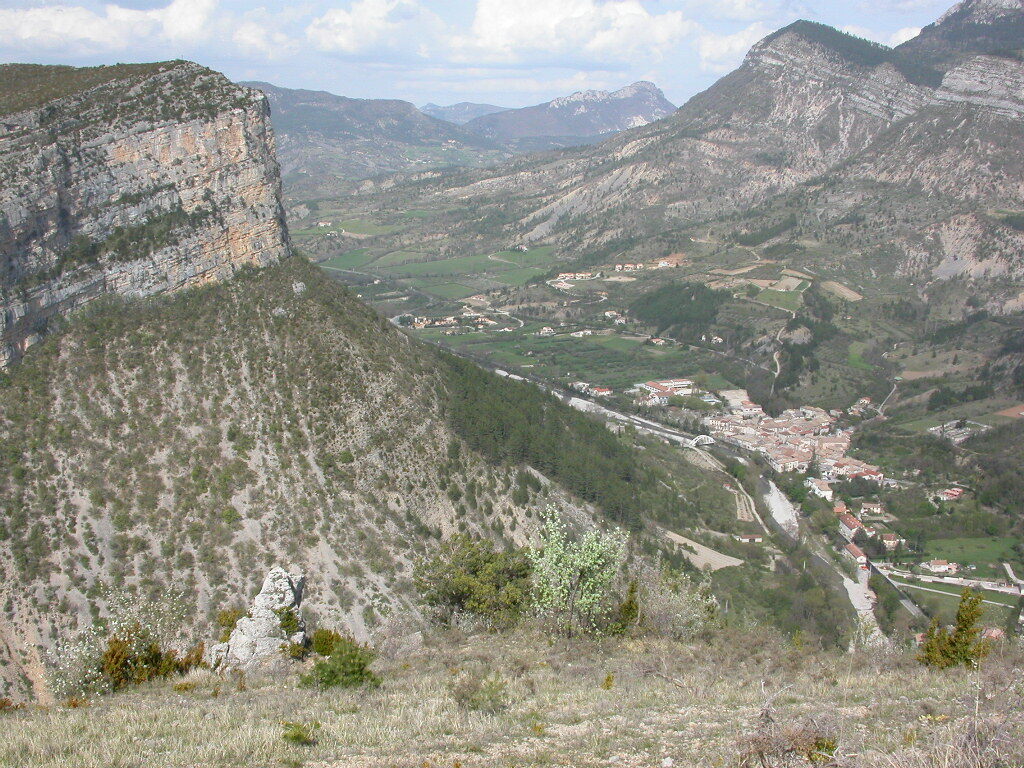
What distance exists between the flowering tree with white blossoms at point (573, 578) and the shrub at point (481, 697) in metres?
7.95

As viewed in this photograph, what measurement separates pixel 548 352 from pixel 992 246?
271 ft

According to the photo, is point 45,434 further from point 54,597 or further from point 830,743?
point 830,743

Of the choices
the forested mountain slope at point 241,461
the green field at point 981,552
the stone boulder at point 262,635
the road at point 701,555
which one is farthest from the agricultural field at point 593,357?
the stone boulder at point 262,635

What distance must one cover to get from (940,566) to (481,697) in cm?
5115

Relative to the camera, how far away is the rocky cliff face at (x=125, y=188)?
3872 centimetres

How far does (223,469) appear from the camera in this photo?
37.5m

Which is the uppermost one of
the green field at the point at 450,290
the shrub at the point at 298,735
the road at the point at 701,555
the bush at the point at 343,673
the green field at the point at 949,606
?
the green field at the point at 450,290

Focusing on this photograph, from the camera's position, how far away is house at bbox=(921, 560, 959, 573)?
56000 mm

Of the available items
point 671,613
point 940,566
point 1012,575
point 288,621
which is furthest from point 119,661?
point 1012,575

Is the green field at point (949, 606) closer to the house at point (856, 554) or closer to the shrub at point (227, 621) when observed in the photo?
the house at point (856, 554)

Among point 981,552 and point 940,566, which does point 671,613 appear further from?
point 981,552

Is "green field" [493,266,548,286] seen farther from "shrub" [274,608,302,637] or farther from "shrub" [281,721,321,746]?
"shrub" [281,721,321,746]

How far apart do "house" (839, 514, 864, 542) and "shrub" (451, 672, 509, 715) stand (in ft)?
174

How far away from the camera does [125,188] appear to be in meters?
43.8
